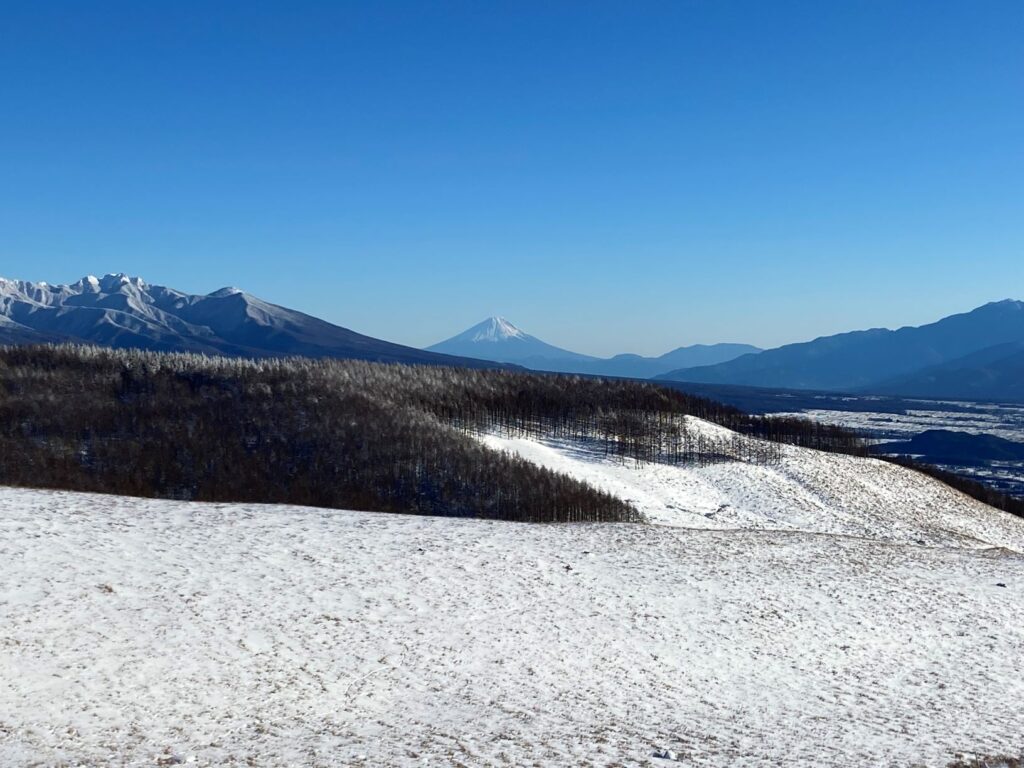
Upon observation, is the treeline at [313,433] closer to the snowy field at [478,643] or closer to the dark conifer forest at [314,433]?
the dark conifer forest at [314,433]

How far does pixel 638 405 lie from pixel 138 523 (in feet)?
296

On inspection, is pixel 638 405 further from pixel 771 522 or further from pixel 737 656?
pixel 737 656

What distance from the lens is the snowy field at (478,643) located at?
1545 cm

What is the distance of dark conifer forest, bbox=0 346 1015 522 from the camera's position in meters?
63.9

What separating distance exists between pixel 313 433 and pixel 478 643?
2196 inches

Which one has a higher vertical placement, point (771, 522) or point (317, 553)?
point (317, 553)

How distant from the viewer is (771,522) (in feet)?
219

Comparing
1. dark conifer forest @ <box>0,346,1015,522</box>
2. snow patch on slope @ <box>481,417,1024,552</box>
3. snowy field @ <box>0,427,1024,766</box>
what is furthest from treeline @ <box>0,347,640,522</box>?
snowy field @ <box>0,427,1024,766</box>

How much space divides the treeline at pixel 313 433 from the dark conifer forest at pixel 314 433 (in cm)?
20

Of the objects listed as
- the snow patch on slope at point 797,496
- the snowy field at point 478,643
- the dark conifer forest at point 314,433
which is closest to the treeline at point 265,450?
the dark conifer forest at point 314,433

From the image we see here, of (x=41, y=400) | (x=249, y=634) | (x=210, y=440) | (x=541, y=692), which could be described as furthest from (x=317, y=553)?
(x=41, y=400)

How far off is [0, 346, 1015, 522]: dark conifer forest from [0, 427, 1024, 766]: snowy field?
3139cm

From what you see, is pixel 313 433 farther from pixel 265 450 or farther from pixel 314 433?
pixel 265 450

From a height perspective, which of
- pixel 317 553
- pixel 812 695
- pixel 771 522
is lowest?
pixel 771 522
